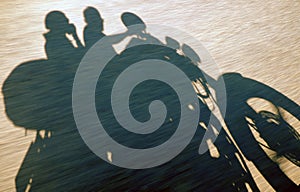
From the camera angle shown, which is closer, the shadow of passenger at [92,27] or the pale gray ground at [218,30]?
the pale gray ground at [218,30]

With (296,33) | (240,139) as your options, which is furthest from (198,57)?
(296,33)

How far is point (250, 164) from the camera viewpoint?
5.79ft

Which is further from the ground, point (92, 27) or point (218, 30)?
point (92, 27)

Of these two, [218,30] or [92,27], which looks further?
[218,30]

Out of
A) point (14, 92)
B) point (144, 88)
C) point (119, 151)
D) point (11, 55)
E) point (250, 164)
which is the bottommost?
point (250, 164)

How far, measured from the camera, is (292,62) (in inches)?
108

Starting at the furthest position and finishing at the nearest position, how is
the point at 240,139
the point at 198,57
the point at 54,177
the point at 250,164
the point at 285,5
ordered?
the point at 285,5 → the point at 198,57 → the point at 240,139 → the point at 250,164 → the point at 54,177

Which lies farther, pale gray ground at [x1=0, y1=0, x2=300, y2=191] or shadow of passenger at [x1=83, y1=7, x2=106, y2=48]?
shadow of passenger at [x1=83, y1=7, x2=106, y2=48]

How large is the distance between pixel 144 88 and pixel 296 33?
7.17 ft

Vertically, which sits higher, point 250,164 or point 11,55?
point 11,55

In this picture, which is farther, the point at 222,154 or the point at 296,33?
the point at 296,33

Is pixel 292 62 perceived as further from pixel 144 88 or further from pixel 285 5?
pixel 144 88

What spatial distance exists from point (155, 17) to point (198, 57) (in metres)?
0.68

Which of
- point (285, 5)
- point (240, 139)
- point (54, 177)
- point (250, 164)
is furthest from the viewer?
point (285, 5)
